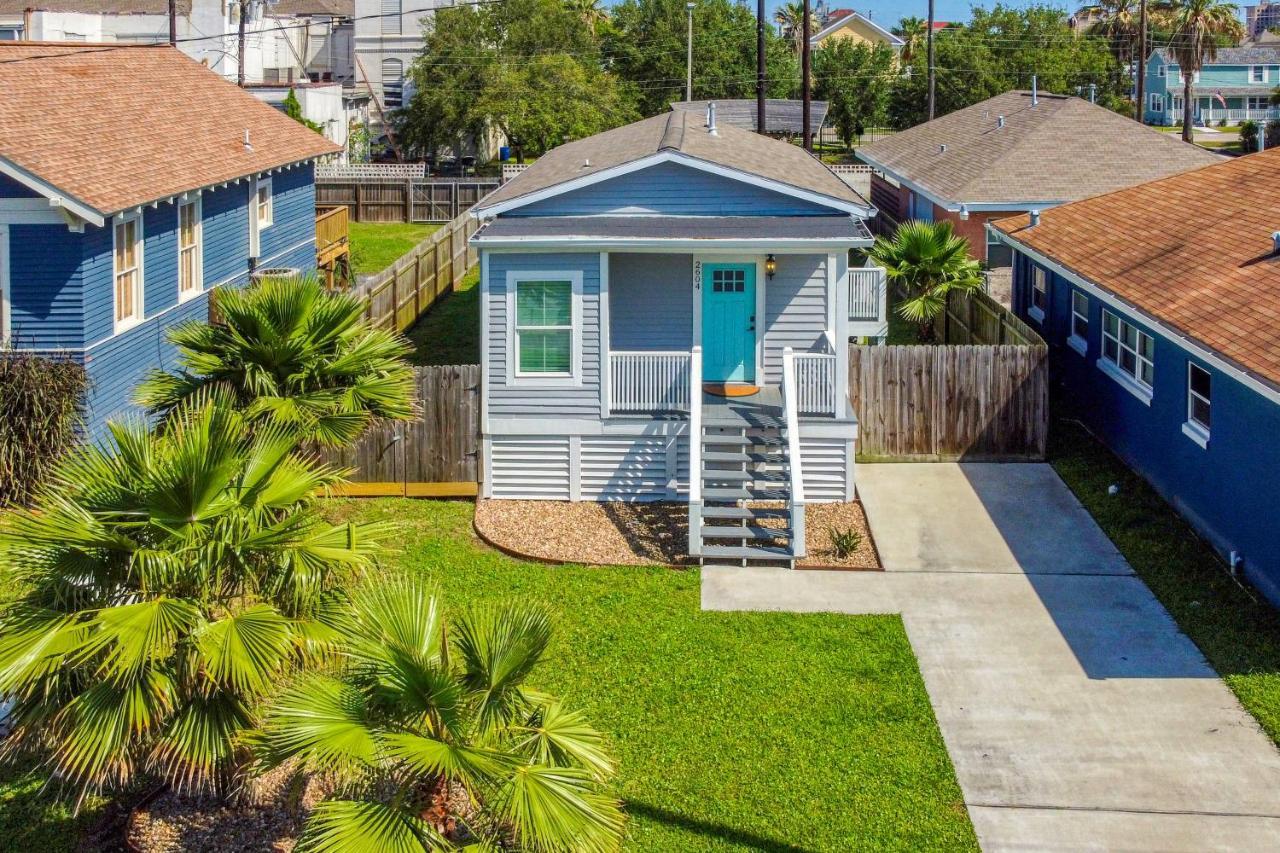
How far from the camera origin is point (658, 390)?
56.6 feet

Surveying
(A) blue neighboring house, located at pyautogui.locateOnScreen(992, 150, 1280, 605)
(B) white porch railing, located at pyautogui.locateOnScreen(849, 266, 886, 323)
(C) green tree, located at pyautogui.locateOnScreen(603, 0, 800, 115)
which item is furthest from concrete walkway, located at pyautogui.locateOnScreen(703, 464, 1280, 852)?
(C) green tree, located at pyautogui.locateOnScreen(603, 0, 800, 115)

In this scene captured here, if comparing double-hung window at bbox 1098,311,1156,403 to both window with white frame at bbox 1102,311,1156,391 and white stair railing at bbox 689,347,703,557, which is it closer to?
window with white frame at bbox 1102,311,1156,391

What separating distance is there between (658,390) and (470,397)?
7.80ft

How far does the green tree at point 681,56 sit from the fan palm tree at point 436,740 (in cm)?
5953

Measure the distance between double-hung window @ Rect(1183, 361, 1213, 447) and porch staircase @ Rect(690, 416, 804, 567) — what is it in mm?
4579

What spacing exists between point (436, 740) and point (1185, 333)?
1059 cm

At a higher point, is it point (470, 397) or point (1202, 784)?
point (470, 397)

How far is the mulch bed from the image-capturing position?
50.3 ft

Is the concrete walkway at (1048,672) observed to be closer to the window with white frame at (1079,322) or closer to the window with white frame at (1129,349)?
the window with white frame at (1129,349)

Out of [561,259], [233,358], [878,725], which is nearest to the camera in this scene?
[878,725]

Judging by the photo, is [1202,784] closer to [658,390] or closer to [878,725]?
[878,725]

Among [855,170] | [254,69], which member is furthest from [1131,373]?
[254,69]

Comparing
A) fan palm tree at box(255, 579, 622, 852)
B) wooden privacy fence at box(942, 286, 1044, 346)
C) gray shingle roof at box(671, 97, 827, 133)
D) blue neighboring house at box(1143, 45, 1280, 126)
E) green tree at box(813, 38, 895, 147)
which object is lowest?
fan palm tree at box(255, 579, 622, 852)

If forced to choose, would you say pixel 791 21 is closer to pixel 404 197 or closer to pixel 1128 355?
pixel 404 197
